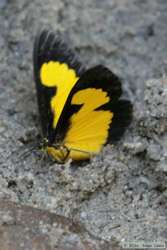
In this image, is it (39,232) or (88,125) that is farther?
(88,125)

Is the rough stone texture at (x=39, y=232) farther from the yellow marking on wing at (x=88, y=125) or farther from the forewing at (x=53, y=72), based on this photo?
the forewing at (x=53, y=72)

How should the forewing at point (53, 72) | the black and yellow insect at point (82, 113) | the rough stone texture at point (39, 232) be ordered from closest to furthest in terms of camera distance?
the rough stone texture at point (39, 232)
the black and yellow insect at point (82, 113)
the forewing at point (53, 72)

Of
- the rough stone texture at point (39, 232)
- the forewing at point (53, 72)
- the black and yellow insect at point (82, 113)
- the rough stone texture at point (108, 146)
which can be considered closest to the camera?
the rough stone texture at point (39, 232)

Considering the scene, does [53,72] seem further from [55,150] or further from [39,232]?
[39,232]

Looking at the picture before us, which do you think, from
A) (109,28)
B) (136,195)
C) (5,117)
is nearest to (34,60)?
(5,117)

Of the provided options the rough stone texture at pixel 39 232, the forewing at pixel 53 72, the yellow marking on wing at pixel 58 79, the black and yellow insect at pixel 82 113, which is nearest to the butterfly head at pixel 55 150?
the black and yellow insect at pixel 82 113

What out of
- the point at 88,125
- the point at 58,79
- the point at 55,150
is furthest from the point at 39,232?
the point at 58,79

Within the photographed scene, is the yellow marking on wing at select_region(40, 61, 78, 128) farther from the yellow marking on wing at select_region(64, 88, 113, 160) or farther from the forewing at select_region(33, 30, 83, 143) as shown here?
the yellow marking on wing at select_region(64, 88, 113, 160)
